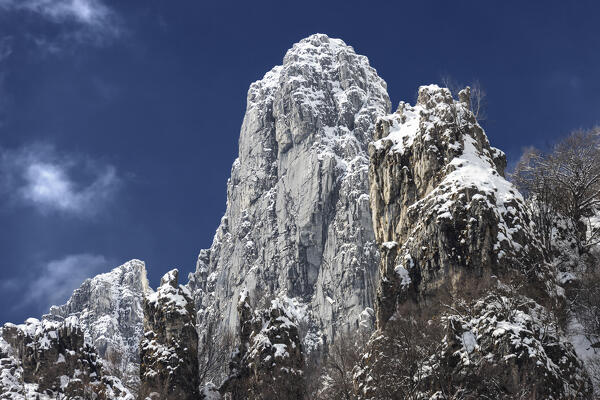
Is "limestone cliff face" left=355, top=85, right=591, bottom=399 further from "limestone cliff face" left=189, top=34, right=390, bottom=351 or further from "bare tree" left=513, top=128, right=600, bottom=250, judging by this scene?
"limestone cliff face" left=189, top=34, right=390, bottom=351

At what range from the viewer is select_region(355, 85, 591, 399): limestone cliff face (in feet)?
115

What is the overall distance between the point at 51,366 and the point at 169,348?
9773 mm

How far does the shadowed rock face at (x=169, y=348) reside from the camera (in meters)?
45.3

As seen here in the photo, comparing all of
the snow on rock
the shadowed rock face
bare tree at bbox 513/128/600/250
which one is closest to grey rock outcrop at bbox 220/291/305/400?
the shadowed rock face

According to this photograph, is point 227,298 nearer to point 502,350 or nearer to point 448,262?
point 448,262

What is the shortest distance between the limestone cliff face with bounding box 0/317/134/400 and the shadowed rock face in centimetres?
251

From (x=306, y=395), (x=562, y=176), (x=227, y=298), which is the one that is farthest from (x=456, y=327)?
(x=227, y=298)

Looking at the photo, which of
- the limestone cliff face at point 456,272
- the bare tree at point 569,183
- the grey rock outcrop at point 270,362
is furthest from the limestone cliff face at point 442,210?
the grey rock outcrop at point 270,362

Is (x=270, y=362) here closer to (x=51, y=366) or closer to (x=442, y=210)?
(x=51, y=366)

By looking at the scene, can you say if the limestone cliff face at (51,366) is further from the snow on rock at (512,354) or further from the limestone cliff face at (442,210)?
the snow on rock at (512,354)

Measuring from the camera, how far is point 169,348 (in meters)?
Answer: 46.9

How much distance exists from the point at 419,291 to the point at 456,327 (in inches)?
532

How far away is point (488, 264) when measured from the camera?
156ft

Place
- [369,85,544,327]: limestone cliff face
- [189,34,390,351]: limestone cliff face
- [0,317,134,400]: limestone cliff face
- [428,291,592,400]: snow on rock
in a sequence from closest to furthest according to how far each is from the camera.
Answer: [428,291,592,400]: snow on rock → [0,317,134,400]: limestone cliff face → [369,85,544,327]: limestone cliff face → [189,34,390,351]: limestone cliff face
